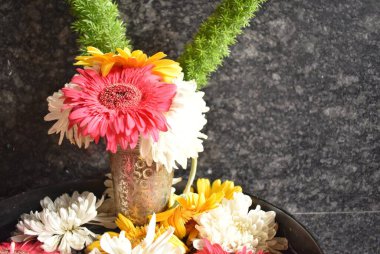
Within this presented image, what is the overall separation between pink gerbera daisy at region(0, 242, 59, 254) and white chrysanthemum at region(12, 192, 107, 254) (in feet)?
0.04

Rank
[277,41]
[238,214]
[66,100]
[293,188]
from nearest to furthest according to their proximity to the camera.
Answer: [66,100], [238,214], [277,41], [293,188]

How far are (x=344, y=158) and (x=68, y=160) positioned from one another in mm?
584

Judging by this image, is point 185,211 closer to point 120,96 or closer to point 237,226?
point 237,226

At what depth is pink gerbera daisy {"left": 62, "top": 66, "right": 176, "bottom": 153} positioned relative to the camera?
0.55m

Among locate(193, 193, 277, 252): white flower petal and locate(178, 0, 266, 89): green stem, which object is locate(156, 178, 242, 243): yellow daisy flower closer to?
locate(193, 193, 277, 252): white flower petal

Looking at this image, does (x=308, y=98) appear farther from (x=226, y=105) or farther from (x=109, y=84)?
(x=109, y=84)

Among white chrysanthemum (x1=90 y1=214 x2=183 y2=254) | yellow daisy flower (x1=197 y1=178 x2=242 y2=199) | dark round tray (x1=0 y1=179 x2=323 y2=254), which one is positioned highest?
white chrysanthemum (x1=90 y1=214 x2=183 y2=254)

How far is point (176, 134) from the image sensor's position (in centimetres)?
58

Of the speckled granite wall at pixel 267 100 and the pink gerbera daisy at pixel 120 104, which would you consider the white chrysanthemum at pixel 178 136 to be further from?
the speckled granite wall at pixel 267 100

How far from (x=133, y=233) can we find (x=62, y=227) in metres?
0.11

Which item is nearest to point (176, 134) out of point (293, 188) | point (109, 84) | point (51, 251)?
point (109, 84)

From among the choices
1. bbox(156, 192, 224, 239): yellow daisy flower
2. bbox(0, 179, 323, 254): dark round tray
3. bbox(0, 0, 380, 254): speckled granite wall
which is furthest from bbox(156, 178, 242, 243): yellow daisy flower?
bbox(0, 0, 380, 254): speckled granite wall

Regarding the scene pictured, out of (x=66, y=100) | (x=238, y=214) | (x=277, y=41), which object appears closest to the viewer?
(x=66, y=100)

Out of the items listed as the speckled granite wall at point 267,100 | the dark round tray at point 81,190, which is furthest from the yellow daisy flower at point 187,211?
the speckled granite wall at point 267,100
